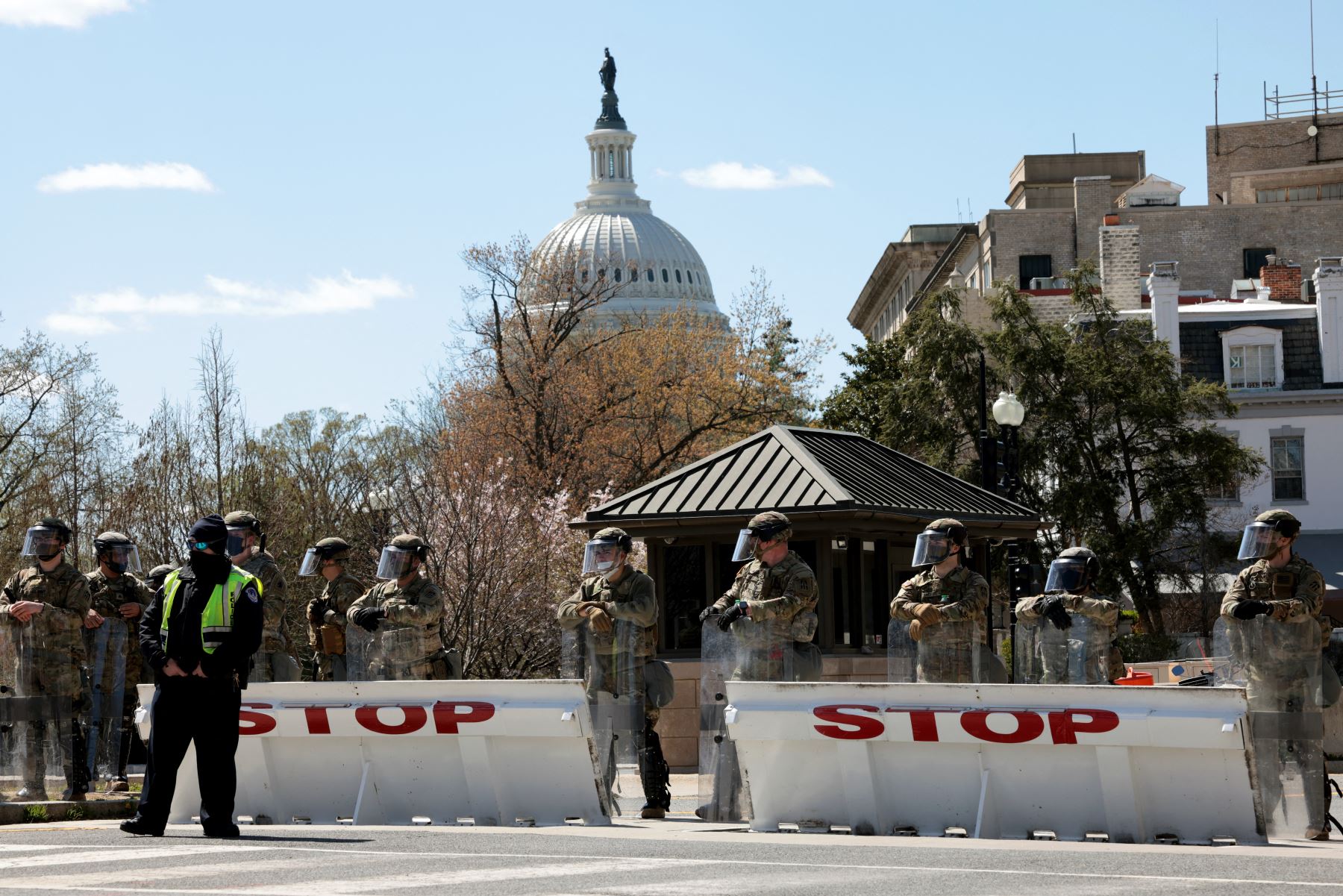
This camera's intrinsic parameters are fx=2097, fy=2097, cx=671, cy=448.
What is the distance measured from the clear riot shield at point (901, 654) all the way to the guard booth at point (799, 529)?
7.29 metres

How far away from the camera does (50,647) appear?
51.7 ft

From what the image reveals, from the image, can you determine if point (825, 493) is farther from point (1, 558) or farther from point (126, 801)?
point (1, 558)

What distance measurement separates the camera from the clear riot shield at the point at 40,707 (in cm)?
1569

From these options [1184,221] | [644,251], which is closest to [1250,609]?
[1184,221]

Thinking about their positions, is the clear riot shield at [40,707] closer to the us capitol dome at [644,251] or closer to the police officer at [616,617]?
the police officer at [616,617]

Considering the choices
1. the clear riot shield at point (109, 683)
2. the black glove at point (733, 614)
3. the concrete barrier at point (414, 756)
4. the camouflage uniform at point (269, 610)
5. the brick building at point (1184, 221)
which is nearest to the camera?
the concrete barrier at point (414, 756)

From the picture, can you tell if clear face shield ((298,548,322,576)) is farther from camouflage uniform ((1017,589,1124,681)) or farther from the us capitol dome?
the us capitol dome

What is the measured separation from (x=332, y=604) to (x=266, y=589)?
3.80 feet

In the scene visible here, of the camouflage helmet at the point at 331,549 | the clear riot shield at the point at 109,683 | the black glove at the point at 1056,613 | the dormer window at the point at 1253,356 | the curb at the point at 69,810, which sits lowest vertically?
the curb at the point at 69,810

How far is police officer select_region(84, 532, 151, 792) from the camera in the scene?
16.6 metres

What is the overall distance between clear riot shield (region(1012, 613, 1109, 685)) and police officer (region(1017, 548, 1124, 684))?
0.03 meters

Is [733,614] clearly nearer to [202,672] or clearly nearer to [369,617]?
[369,617]

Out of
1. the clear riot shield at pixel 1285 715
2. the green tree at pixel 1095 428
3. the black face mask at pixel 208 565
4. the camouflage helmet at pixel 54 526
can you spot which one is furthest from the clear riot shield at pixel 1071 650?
the green tree at pixel 1095 428

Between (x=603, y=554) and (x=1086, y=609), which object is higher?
(x=603, y=554)
